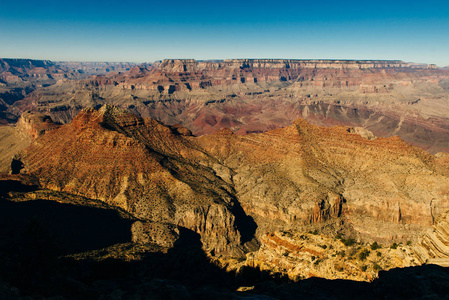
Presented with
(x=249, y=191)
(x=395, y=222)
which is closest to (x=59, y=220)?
(x=249, y=191)

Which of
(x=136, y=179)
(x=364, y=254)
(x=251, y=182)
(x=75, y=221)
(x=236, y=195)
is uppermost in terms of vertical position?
(x=364, y=254)

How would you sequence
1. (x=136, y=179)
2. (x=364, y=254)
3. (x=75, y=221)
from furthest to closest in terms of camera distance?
(x=136, y=179), (x=75, y=221), (x=364, y=254)

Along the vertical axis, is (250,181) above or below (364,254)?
below

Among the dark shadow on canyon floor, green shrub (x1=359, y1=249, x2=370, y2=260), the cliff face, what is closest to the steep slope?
the cliff face

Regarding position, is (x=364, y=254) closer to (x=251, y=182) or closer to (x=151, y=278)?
(x=151, y=278)

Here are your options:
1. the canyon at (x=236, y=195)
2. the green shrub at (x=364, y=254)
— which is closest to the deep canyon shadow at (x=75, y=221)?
the canyon at (x=236, y=195)

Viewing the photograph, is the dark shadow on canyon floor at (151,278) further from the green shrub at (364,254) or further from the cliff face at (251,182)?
the cliff face at (251,182)

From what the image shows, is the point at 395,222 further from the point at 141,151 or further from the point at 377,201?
the point at 141,151

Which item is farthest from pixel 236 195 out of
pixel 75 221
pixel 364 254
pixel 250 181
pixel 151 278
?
pixel 364 254

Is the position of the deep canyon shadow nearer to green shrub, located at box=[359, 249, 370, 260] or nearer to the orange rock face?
the orange rock face
